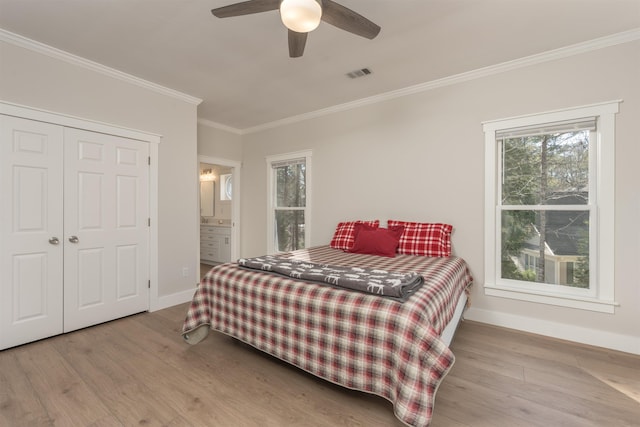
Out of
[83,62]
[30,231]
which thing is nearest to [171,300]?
[30,231]

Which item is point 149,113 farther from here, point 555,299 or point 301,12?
point 555,299

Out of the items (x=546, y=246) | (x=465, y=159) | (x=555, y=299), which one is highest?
(x=465, y=159)

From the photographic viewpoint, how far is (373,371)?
1549 mm

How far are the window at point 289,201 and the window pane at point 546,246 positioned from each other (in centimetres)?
253

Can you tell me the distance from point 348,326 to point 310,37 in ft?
7.44

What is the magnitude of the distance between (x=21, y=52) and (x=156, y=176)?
1.44 meters

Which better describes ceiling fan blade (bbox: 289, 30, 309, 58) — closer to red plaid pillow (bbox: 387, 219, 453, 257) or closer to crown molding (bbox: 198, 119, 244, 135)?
red plaid pillow (bbox: 387, 219, 453, 257)

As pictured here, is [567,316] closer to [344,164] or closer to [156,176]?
[344,164]

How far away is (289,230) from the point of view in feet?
15.2

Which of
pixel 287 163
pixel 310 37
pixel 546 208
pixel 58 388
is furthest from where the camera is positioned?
pixel 287 163

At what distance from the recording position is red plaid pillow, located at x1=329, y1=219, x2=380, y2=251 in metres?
3.41

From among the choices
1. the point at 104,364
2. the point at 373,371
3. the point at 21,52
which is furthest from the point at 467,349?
the point at 21,52

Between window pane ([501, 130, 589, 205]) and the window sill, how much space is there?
34.1 inches

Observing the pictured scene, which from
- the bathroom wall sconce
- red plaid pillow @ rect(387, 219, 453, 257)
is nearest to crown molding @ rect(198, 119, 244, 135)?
the bathroom wall sconce
